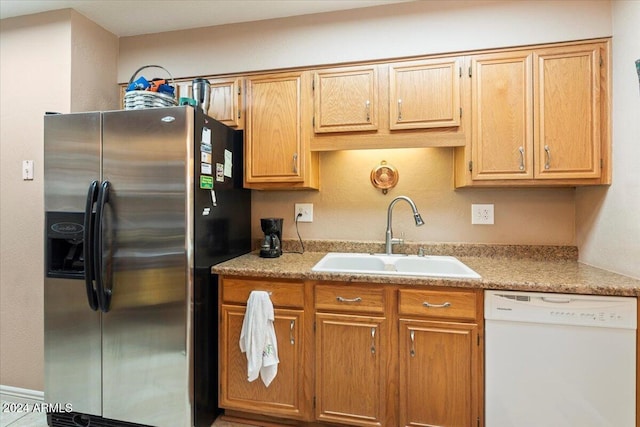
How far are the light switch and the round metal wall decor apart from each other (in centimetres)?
215

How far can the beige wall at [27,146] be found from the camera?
1.89 m

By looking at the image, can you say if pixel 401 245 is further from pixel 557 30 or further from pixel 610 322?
pixel 557 30

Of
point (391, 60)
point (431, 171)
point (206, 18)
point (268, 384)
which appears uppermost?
point (206, 18)

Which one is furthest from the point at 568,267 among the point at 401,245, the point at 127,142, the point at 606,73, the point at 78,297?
the point at 78,297

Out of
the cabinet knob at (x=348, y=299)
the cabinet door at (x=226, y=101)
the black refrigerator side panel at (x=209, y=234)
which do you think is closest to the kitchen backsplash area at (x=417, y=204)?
the black refrigerator side panel at (x=209, y=234)

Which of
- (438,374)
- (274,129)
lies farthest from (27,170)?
(438,374)

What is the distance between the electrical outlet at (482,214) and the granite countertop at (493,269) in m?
0.16

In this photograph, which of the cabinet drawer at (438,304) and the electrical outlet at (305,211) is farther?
the electrical outlet at (305,211)

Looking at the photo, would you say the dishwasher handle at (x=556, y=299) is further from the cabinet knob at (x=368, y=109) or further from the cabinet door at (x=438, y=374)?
the cabinet knob at (x=368, y=109)

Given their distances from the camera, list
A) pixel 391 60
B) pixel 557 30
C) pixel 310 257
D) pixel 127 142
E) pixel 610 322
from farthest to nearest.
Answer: pixel 310 257, pixel 391 60, pixel 557 30, pixel 127 142, pixel 610 322

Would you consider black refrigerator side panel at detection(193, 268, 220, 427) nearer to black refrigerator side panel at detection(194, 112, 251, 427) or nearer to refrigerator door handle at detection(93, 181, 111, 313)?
black refrigerator side panel at detection(194, 112, 251, 427)

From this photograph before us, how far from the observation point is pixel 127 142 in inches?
59.9

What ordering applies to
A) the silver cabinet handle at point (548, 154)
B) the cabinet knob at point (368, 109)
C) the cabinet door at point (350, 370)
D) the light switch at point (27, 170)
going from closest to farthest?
the cabinet door at point (350, 370) < the silver cabinet handle at point (548, 154) < the cabinet knob at point (368, 109) < the light switch at point (27, 170)

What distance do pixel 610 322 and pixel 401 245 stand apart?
3.39ft
